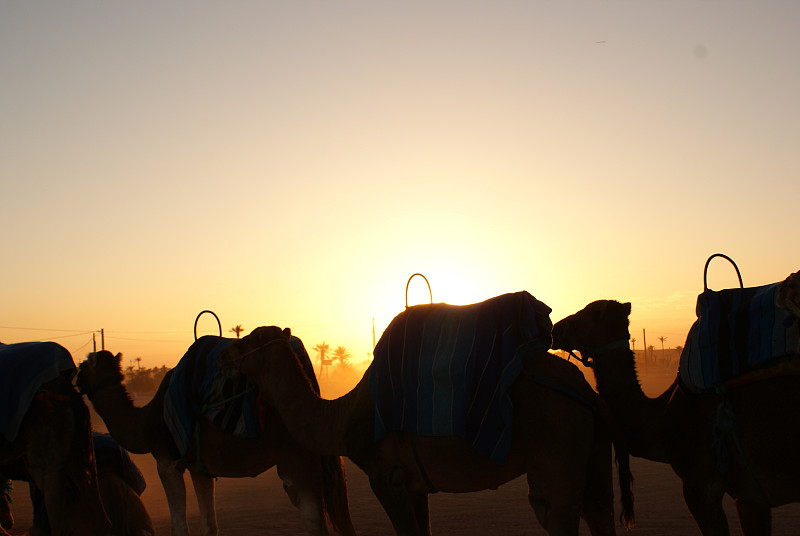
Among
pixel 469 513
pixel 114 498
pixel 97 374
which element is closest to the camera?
pixel 114 498

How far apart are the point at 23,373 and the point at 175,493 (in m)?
2.02

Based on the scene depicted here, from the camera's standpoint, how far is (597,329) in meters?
5.86

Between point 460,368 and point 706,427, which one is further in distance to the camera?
point 460,368

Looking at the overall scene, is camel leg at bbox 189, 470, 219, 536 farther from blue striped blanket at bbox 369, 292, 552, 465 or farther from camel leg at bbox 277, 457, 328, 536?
Answer: blue striped blanket at bbox 369, 292, 552, 465

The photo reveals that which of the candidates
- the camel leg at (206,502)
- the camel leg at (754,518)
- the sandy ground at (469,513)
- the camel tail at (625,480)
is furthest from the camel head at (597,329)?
the camel leg at (206,502)

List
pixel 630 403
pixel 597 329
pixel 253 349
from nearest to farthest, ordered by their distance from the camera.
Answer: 1. pixel 630 403
2. pixel 597 329
3. pixel 253 349

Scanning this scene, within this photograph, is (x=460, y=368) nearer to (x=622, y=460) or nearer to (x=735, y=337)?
(x=622, y=460)

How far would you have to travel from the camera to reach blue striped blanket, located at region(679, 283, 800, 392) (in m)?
4.95

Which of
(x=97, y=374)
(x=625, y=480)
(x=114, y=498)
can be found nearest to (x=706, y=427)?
(x=625, y=480)

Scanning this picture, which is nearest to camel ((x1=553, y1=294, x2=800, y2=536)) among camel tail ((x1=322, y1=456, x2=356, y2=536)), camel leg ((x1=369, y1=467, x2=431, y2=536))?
camel leg ((x1=369, y1=467, x2=431, y2=536))

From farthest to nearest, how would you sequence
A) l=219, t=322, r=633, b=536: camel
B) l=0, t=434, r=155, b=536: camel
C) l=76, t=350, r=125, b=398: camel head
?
l=76, t=350, r=125, b=398: camel head, l=0, t=434, r=155, b=536: camel, l=219, t=322, r=633, b=536: camel

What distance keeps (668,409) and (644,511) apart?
5830mm

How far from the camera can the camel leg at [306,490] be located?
684 centimetres

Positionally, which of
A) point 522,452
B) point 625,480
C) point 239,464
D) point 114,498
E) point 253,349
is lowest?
point 114,498
